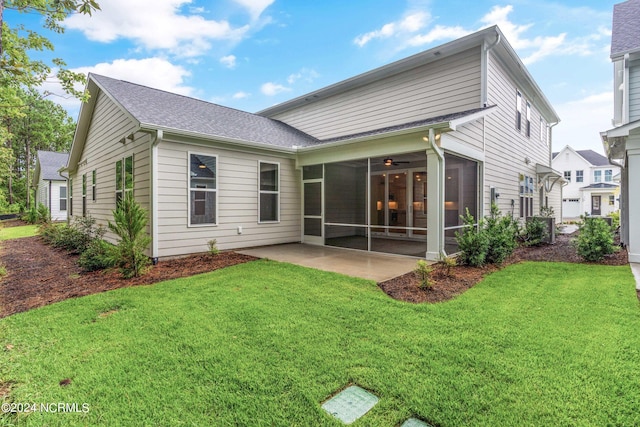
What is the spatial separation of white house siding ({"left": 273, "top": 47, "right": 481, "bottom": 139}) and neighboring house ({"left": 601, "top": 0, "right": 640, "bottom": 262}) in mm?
3311

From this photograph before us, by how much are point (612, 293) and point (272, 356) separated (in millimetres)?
4934

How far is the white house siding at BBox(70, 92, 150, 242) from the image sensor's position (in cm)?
719

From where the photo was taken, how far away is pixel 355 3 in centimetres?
1137

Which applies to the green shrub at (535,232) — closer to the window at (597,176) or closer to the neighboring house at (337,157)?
the neighboring house at (337,157)

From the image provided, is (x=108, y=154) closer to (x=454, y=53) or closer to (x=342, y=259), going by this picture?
(x=342, y=259)

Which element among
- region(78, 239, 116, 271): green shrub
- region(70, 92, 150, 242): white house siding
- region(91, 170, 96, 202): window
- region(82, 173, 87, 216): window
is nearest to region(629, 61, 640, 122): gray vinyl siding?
region(70, 92, 150, 242): white house siding

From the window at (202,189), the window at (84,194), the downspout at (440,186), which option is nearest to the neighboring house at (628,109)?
the downspout at (440,186)

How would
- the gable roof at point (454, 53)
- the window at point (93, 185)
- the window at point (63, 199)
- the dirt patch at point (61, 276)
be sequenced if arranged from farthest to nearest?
1. the window at point (63, 199)
2. the window at point (93, 185)
3. the gable roof at point (454, 53)
4. the dirt patch at point (61, 276)

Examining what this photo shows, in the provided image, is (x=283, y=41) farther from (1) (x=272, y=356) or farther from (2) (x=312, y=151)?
(1) (x=272, y=356)

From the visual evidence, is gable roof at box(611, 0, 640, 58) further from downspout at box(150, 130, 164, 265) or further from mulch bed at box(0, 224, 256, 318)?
downspout at box(150, 130, 164, 265)

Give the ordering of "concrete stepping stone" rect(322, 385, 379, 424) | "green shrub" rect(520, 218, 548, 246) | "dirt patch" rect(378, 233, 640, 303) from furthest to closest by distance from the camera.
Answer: "green shrub" rect(520, 218, 548, 246)
"dirt patch" rect(378, 233, 640, 303)
"concrete stepping stone" rect(322, 385, 379, 424)

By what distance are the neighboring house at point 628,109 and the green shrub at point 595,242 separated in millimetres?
361

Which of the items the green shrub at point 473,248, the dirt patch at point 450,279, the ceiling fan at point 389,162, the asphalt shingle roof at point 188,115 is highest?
the asphalt shingle roof at point 188,115

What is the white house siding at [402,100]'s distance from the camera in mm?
8680
